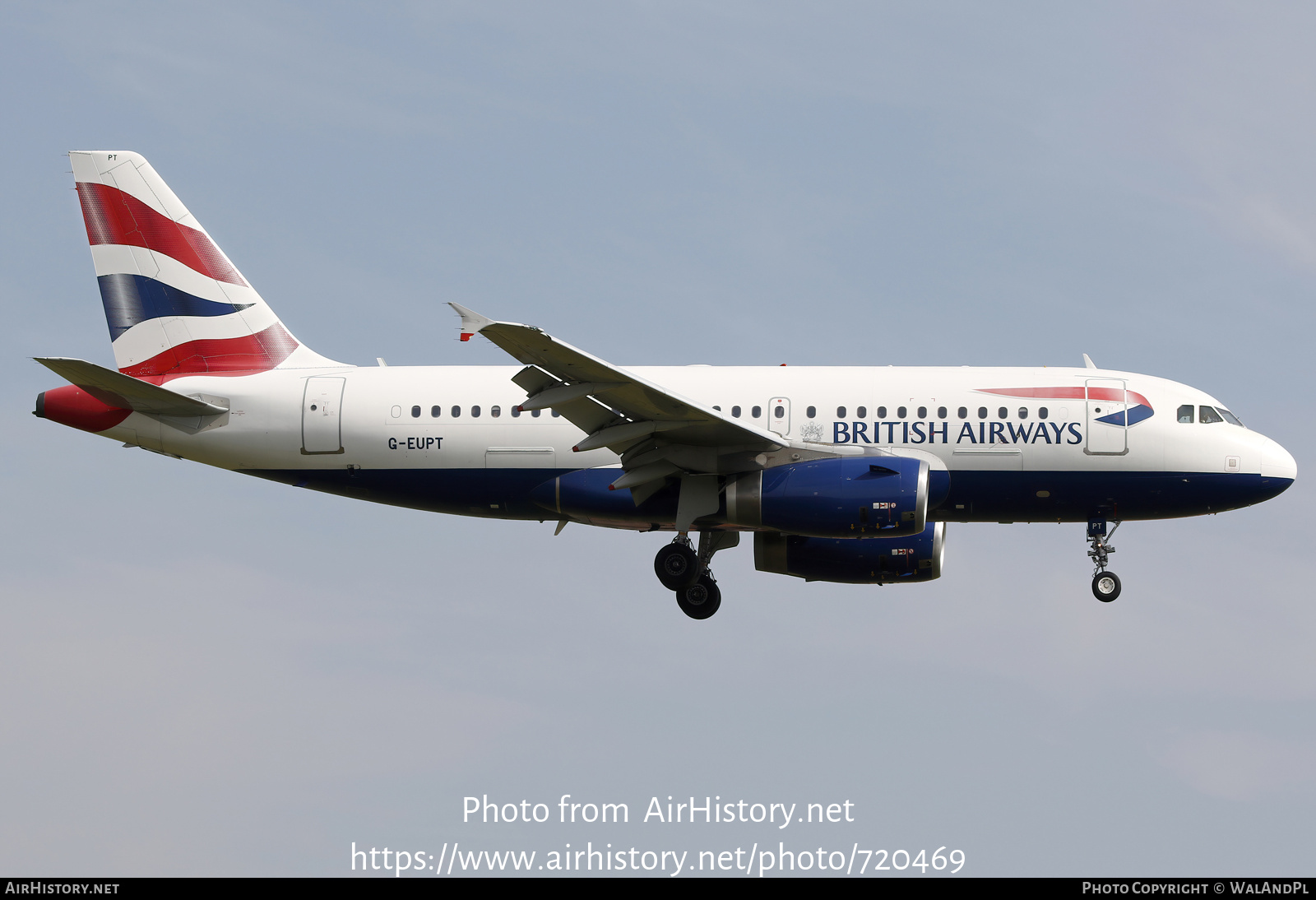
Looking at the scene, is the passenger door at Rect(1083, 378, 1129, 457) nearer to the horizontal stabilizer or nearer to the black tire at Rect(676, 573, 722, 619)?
the black tire at Rect(676, 573, 722, 619)

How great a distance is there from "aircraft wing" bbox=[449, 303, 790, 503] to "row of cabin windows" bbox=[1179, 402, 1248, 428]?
8.08m

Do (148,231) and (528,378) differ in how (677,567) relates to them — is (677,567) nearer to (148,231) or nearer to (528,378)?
(528,378)

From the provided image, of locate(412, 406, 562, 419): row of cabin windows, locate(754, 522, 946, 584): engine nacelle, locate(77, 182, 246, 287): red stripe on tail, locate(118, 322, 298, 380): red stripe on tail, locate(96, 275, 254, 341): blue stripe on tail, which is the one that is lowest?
locate(754, 522, 946, 584): engine nacelle

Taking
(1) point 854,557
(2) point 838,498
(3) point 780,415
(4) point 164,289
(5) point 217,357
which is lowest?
(1) point 854,557

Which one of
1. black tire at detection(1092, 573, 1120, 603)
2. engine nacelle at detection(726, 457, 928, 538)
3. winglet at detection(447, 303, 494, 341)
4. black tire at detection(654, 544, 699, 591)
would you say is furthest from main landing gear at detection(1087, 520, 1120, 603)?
winglet at detection(447, 303, 494, 341)

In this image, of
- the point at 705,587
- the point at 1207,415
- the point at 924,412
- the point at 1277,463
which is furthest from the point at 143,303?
the point at 1277,463

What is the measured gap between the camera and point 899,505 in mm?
25203

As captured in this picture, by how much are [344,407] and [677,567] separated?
24.2 ft

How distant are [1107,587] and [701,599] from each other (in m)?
8.01

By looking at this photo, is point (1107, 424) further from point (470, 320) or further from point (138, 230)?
point (138, 230)

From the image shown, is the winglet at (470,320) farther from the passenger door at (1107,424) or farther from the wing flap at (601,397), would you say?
the passenger door at (1107,424)

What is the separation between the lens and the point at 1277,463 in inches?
1102

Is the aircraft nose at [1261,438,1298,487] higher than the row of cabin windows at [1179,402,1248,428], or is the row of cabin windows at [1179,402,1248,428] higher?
the row of cabin windows at [1179,402,1248,428]

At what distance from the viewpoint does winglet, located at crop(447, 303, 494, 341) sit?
21406 millimetres
